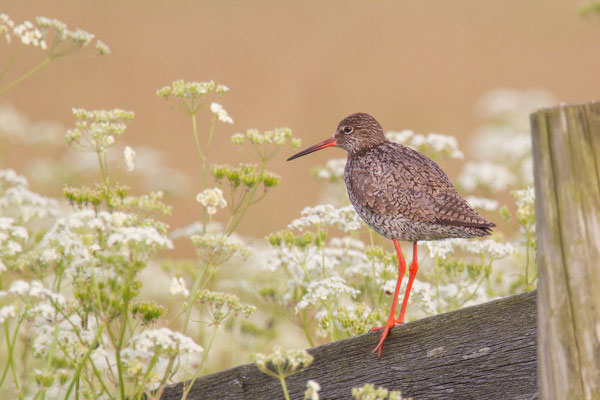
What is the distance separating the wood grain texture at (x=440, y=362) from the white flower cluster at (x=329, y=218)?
1.71 meters

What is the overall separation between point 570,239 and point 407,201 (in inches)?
88.2

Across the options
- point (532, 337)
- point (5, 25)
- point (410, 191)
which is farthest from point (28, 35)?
point (532, 337)

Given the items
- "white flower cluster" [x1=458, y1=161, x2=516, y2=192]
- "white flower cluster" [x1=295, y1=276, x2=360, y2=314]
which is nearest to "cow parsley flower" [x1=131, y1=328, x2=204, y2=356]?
"white flower cluster" [x1=295, y1=276, x2=360, y2=314]

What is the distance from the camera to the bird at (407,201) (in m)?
4.16

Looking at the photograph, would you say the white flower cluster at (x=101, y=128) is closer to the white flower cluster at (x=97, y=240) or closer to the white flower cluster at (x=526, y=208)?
the white flower cluster at (x=97, y=240)

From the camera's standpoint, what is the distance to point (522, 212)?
5.00m

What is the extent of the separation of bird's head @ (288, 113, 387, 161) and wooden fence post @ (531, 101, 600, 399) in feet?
10.4

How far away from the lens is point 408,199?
4.33 meters

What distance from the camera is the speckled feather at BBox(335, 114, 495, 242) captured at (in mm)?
4160

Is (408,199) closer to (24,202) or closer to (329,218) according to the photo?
(329,218)

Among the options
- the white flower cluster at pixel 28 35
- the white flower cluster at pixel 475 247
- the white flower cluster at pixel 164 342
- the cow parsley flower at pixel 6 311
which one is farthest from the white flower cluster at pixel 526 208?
the cow parsley flower at pixel 6 311

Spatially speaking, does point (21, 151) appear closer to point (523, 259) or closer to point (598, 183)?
point (523, 259)

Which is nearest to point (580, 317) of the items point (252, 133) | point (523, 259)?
point (252, 133)

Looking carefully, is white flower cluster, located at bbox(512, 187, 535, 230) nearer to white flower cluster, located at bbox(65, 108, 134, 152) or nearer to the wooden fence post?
white flower cluster, located at bbox(65, 108, 134, 152)
